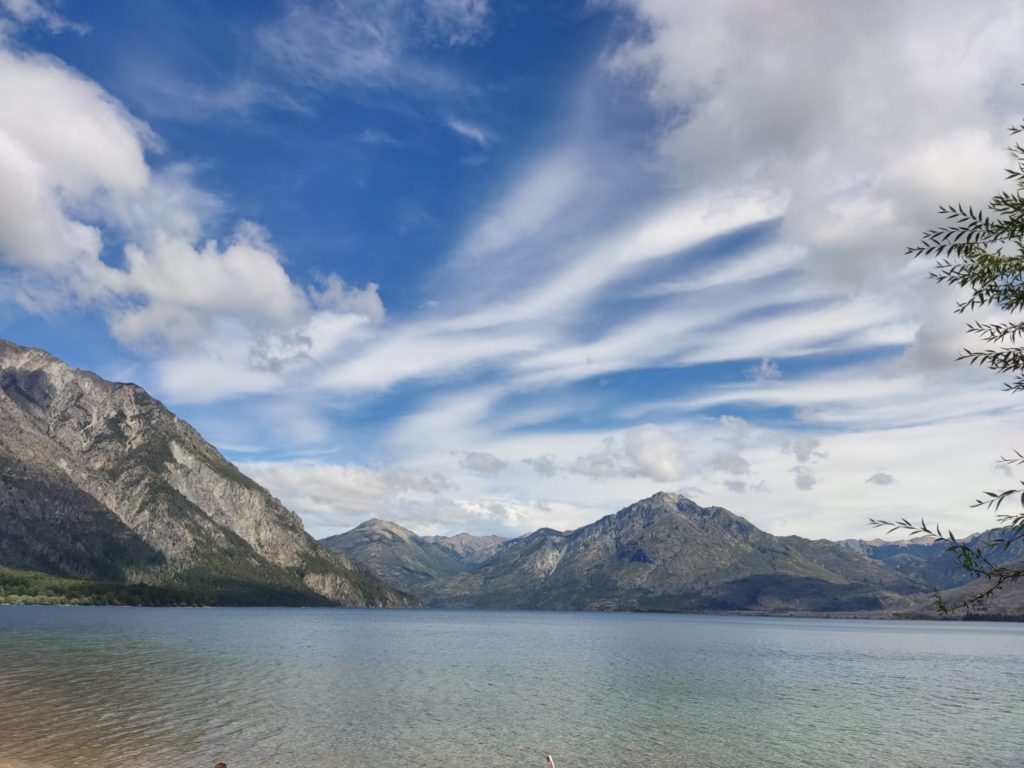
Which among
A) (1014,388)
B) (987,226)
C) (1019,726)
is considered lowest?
(1019,726)

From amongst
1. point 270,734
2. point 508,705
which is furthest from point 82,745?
point 508,705

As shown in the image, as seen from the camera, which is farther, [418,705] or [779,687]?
[779,687]

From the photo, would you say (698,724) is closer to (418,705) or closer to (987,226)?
(418,705)

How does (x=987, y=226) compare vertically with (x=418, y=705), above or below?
above

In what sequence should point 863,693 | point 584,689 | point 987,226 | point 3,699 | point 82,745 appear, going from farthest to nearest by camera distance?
point 863,693 → point 584,689 → point 3,699 → point 82,745 → point 987,226

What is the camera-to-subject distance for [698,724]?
66438mm

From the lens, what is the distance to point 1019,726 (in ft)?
234

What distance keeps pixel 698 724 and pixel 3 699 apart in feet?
225

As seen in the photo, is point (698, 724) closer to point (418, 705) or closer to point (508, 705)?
point (508, 705)

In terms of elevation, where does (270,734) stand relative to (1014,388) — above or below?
below

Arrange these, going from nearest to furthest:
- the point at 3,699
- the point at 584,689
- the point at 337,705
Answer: the point at 3,699
the point at 337,705
the point at 584,689

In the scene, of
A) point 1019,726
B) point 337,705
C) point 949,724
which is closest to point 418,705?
point 337,705

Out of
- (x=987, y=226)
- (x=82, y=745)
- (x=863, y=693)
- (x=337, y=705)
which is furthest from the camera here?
(x=863, y=693)

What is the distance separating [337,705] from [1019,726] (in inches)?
2900
